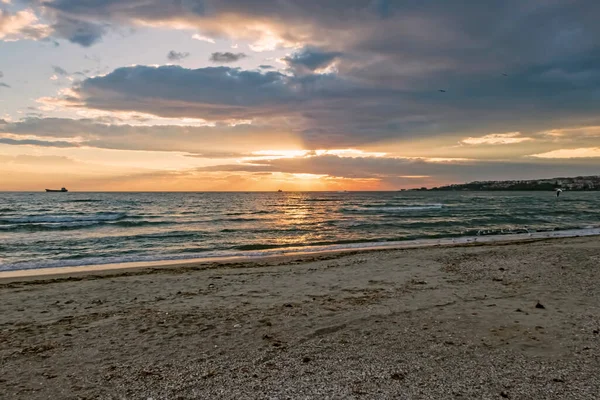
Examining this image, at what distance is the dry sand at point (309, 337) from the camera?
4715mm

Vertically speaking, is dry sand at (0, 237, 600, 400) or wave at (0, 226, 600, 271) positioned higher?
dry sand at (0, 237, 600, 400)

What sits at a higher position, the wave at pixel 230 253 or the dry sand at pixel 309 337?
the dry sand at pixel 309 337

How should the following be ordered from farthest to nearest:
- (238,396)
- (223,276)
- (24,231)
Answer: (24,231), (223,276), (238,396)

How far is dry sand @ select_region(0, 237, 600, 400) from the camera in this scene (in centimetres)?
471

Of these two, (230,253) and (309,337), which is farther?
(230,253)

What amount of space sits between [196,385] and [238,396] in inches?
25.4

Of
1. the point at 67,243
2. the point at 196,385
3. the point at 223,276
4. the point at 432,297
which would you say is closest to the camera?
the point at 196,385

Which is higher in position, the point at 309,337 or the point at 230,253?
the point at 309,337

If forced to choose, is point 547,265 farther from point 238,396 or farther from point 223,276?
point 238,396

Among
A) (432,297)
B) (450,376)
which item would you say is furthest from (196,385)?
(432,297)

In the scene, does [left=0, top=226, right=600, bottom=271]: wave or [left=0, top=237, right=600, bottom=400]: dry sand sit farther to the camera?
[left=0, top=226, right=600, bottom=271]: wave

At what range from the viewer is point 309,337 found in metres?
6.39

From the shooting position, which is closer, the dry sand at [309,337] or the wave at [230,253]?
the dry sand at [309,337]

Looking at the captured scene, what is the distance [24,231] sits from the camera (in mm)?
29234
